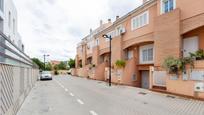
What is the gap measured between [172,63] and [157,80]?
3.17 m

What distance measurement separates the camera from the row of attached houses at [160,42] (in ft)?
49.2

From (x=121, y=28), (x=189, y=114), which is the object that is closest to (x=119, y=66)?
(x=121, y=28)

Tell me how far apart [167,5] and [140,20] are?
19.4 feet

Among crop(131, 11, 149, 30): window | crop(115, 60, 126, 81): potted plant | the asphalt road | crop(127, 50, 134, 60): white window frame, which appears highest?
crop(131, 11, 149, 30): window

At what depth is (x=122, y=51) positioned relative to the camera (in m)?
29.5

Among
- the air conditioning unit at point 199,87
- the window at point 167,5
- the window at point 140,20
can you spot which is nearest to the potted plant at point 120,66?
the window at point 140,20

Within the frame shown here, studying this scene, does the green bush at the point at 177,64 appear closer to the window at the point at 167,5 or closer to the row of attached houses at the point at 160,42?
the row of attached houses at the point at 160,42

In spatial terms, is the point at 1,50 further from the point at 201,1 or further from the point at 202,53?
the point at 201,1

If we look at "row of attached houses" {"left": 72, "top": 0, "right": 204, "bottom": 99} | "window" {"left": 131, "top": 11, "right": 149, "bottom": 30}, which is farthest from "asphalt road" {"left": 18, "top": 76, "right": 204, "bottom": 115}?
"window" {"left": 131, "top": 11, "right": 149, "bottom": 30}

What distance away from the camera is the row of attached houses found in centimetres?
1498

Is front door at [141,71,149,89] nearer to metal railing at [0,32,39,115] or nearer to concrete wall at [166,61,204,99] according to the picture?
concrete wall at [166,61,204,99]

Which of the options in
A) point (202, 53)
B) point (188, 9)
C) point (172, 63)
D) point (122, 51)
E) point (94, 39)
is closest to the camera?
point (202, 53)

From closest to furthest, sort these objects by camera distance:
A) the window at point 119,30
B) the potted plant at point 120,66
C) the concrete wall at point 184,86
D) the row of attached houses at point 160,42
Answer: the concrete wall at point 184,86
the row of attached houses at point 160,42
the potted plant at point 120,66
the window at point 119,30

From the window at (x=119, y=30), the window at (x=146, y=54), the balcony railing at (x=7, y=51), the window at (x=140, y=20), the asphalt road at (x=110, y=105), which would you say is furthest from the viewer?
the window at (x=119, y=30)
